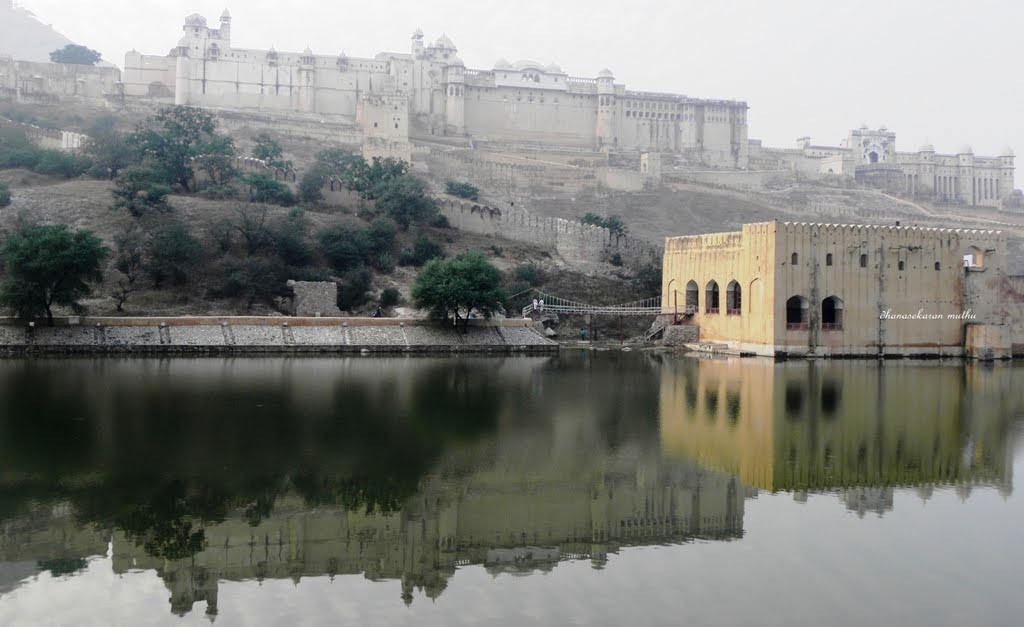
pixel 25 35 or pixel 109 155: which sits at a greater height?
pixel 25 35

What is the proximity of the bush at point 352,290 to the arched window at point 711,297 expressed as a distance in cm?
1210

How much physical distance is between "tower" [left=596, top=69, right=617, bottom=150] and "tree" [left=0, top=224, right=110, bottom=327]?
4760cm

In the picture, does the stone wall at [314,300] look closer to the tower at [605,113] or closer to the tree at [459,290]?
the tree at [459,290]

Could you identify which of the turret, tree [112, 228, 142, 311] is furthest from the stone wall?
the turret

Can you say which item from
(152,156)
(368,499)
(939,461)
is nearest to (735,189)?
(152,156)

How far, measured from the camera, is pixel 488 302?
105 feet

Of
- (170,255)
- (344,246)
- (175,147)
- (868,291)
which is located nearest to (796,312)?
(868,291)

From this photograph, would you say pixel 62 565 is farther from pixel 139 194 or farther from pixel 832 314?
pixel 139 194

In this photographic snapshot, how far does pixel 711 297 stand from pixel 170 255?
1874cm

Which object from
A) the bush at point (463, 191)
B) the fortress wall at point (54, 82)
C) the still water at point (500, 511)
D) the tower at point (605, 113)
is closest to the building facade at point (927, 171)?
the tower at point (605, 113)

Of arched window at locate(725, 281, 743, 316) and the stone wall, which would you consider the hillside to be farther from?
arched window at locate(725, 281, 743, 316)

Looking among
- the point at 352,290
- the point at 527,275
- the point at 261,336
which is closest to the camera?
the point at 261,336

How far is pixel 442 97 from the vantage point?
69.6 m

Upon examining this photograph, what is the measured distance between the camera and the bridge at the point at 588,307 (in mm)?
37125
